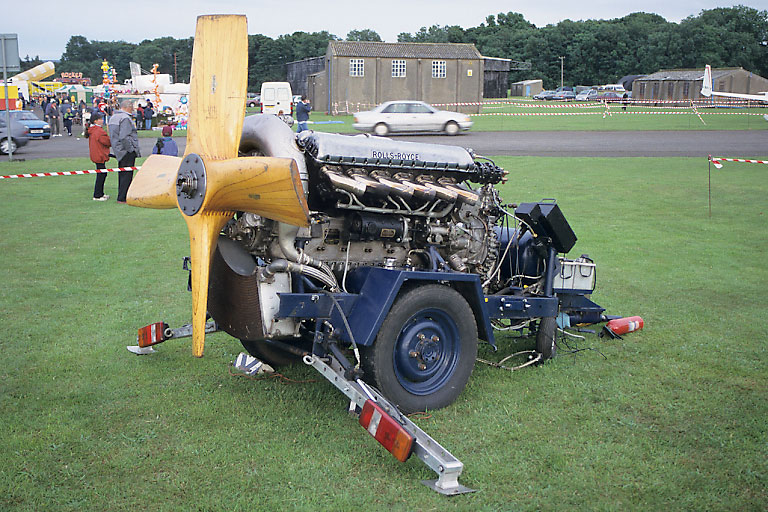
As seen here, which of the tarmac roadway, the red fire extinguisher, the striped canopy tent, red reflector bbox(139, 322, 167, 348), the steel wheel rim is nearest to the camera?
the steel wheel rim

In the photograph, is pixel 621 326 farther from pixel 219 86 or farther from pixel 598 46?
pixel 598 46

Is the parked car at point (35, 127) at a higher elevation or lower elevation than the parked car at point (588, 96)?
lower

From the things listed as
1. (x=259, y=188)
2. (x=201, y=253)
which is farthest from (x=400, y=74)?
(x=259, y=188)

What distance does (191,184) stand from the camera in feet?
14.5

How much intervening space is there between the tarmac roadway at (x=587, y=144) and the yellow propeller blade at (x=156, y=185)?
17.7 metres

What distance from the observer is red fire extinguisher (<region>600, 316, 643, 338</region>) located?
6.87m

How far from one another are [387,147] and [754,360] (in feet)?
12.9

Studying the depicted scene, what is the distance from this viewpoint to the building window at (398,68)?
53.8 meters

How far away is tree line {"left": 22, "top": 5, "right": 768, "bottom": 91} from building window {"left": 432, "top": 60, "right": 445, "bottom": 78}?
1293 inches

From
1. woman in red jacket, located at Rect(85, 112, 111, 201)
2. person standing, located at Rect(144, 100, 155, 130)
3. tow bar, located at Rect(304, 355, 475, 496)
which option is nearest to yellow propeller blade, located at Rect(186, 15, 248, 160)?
tow bar, located at Rect(304, 355, 475, 496)

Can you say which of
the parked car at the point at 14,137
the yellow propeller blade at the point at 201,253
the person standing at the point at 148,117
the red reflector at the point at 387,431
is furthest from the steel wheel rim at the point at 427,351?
the person standing at the point at 148,117

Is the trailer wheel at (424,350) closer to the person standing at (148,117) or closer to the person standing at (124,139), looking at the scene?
the person standing at (124,139)

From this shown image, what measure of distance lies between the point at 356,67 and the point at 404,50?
4.29 meters

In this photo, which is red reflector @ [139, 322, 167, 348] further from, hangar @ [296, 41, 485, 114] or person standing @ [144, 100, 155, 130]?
hangar @ [296, 41, 485, 114]
